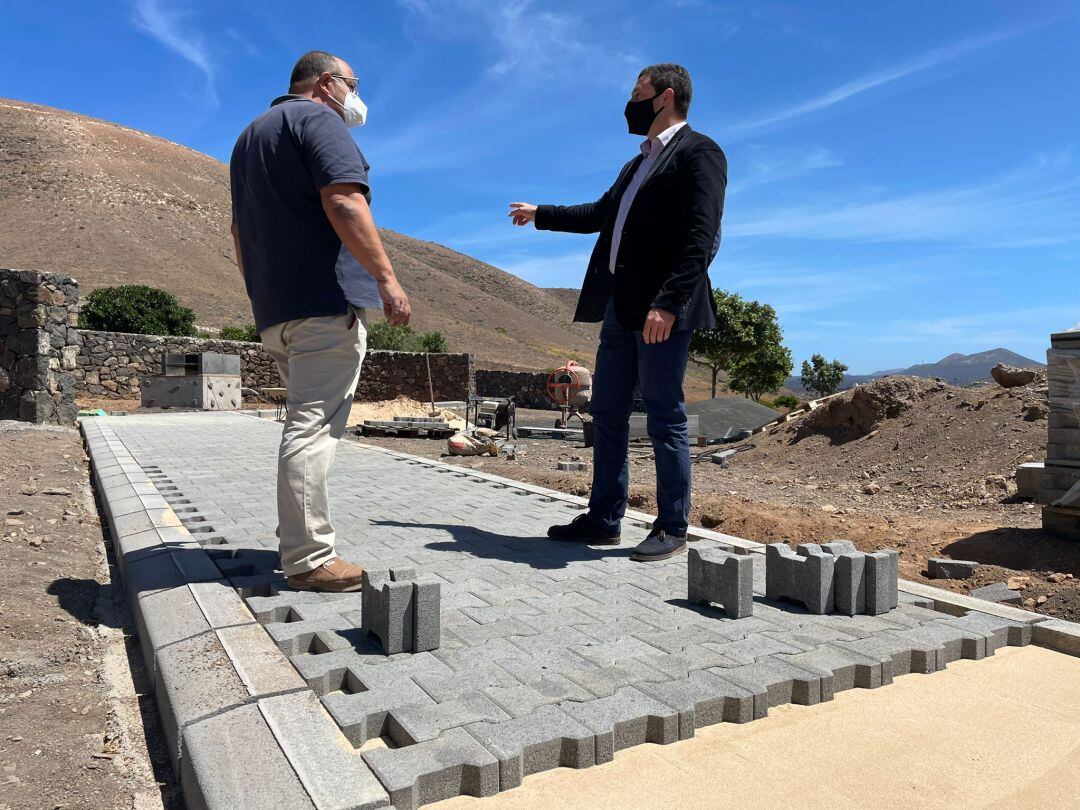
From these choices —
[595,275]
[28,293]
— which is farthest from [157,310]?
[595,275]

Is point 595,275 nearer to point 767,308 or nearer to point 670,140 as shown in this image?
point 670,140

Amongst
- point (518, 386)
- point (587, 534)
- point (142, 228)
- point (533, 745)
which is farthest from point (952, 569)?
point (142, 228)

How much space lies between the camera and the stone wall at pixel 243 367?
18656mm

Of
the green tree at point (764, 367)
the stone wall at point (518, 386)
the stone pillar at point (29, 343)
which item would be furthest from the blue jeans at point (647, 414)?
the green tree at point (764, 367)

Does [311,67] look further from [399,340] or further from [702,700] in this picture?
[399,340]

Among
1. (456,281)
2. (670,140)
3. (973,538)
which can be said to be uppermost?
(456,281)

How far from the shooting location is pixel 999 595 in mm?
3111

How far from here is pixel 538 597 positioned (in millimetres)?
2715

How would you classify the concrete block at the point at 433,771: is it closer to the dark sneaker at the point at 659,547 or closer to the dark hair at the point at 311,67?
the dark sneaker at the point at 659,547

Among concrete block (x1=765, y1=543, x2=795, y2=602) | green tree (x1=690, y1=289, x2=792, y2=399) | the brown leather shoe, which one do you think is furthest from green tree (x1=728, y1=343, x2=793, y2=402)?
the brown leather shoe

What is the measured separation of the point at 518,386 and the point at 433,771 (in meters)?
29.8

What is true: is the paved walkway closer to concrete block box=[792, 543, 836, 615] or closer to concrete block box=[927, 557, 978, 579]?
concrete block box=[792, 543, 836, 615]

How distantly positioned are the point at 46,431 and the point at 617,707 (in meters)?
9.75

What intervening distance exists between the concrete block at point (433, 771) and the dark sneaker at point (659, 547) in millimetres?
1798
